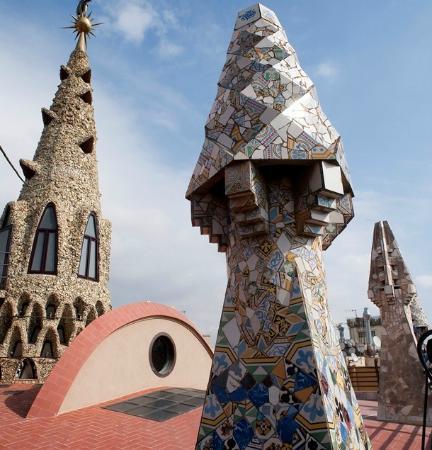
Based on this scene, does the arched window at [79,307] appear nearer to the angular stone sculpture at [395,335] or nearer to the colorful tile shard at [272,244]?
the angular stone sculpture at [395,335]

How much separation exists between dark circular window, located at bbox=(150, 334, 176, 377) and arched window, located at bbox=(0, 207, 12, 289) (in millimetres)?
6590

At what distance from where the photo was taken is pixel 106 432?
5.68 meters

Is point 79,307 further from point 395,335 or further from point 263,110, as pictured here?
point 263,110

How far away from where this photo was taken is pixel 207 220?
356 cm

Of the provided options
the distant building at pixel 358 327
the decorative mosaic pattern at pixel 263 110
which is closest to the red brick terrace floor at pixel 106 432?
the decorative mosaic pattern at pixel 263 110

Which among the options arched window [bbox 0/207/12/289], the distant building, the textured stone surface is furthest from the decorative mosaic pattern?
the distant building

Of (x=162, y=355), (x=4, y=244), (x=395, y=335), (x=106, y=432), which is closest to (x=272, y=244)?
(x=106, y=432)

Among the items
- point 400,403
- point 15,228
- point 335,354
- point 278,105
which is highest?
point 15,228

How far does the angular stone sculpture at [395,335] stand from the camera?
774cm

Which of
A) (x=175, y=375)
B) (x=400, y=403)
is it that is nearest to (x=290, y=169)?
(x=400, y=403)

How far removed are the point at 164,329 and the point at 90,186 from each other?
768 centimetres

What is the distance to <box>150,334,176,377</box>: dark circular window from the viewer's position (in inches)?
355

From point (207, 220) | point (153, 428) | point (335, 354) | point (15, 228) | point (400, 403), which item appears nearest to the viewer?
point (335, 354)

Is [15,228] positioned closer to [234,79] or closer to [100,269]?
→ [100,269]
